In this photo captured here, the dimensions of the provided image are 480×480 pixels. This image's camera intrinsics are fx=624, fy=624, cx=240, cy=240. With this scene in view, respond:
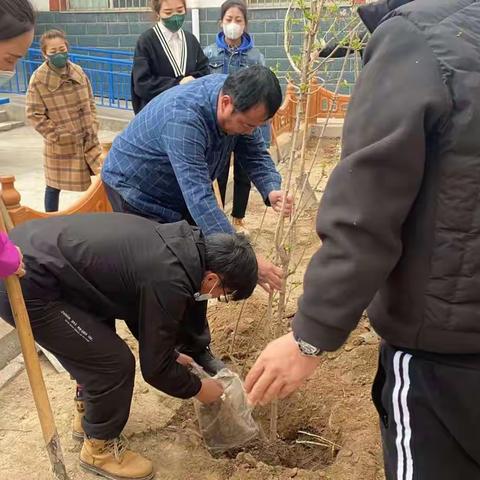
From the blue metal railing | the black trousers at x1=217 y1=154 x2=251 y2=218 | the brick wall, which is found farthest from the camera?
the blue metal railing

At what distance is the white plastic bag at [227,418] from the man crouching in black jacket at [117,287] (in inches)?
11.9

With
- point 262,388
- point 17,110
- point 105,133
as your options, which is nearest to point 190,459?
point 262,388

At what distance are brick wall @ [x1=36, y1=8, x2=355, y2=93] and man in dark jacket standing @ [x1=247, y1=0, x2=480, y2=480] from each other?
9021 mm

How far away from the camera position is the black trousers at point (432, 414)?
128 cm

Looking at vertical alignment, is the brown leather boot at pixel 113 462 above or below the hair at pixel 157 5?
below

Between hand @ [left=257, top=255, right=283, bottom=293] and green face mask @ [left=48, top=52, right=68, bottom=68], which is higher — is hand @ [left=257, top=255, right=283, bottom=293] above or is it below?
below

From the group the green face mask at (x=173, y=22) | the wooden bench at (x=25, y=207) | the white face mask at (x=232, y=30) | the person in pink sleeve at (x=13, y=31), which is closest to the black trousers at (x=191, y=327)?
the wooden bench at (x=25, y=207)

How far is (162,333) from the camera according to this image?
2.12 meters

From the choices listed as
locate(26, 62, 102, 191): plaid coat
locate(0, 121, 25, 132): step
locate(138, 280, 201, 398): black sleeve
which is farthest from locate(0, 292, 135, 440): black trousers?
locate(0, 121, 25, 132): step

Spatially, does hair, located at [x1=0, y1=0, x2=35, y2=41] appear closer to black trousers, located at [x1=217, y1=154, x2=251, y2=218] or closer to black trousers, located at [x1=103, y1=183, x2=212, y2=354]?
black trousers, located at [x1=103, y1=183, x2=212, y2=354]

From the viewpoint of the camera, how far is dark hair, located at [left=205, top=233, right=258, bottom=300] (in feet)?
6.91

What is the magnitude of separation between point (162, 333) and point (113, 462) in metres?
0.74

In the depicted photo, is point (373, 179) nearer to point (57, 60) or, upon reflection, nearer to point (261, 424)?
point (261, 424)

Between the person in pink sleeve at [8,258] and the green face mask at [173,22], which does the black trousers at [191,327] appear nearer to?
the person in pink sleeve at [8,258]
